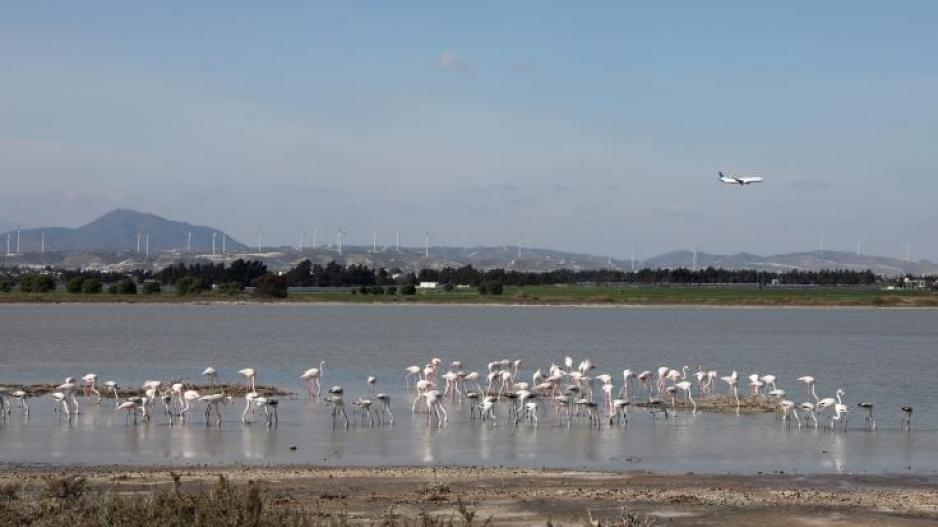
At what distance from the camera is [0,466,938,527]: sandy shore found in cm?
1582

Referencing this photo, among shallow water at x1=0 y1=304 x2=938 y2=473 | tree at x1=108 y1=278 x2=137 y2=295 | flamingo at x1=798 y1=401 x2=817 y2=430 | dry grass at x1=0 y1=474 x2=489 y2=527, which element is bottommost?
shallow water at x1=0 y1=304 x2=938 y2=473

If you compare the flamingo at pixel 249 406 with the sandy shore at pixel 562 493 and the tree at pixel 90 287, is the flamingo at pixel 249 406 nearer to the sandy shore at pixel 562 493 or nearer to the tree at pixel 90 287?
the sandy shore at pixel 562 493

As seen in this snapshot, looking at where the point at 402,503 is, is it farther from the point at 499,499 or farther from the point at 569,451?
the point at 569,451

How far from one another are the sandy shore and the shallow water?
150 centimetres

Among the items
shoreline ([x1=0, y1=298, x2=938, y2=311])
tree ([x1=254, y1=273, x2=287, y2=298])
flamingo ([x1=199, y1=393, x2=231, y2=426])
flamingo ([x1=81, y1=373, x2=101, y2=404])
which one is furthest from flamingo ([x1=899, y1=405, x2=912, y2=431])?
tree ([x1=254, y1=273, x2=287, y2=298])

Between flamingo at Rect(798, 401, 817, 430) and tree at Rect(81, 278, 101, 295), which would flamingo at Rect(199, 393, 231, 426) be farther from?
tree at Rect(81, 278, 101, 295)

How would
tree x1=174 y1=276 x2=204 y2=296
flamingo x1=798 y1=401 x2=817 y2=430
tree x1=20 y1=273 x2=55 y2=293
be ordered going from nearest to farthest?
flamingo x1=798 y1=401 x2=817 y2=430 → tree x1=174 y1=276 x2=204 y2=296 → tree x1=20 y1=273 x2=55 y2=293

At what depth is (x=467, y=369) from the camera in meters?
43.4

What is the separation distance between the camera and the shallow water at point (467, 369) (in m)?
22.5

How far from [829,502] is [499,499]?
439 cm

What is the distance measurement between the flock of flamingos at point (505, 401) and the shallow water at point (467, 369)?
1.27 ft

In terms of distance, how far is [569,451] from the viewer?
23.4 meters

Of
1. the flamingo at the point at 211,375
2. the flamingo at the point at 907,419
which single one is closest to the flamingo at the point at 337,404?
the flamingo at the point at 211,375

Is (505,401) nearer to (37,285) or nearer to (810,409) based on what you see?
(810,409)
